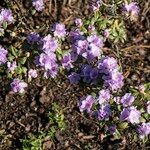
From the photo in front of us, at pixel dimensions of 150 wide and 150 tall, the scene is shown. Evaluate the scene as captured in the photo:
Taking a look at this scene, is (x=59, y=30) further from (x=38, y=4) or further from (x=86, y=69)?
(x=38, y=4)

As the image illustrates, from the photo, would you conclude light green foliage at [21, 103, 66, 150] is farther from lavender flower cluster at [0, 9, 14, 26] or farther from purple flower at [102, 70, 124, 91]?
lavender flower cluster at [0, 9, 14, 26]

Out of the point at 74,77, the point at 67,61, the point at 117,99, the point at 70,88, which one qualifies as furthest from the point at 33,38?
the point at 117,99

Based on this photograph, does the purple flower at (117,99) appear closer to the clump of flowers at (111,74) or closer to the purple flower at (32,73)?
the clump of flowers at (111,74)

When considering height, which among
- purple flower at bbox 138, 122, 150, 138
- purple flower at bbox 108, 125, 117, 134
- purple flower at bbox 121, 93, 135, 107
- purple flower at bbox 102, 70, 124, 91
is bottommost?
purple flower at bbox 138, 122, 150, 138

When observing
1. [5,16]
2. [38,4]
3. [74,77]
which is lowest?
[74,77]

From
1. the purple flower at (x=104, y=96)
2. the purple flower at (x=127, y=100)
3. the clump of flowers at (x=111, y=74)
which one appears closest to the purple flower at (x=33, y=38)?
the clump of flowers at (x=111, y=74)

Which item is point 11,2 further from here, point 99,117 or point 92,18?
point 99,117

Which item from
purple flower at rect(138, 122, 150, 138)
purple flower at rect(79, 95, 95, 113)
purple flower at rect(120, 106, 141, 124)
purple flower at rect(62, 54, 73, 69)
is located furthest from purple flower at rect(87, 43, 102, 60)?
purple flower at rect(138, 122, 150, 138)

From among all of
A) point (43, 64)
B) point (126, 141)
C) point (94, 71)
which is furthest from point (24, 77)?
point (126, 141)
